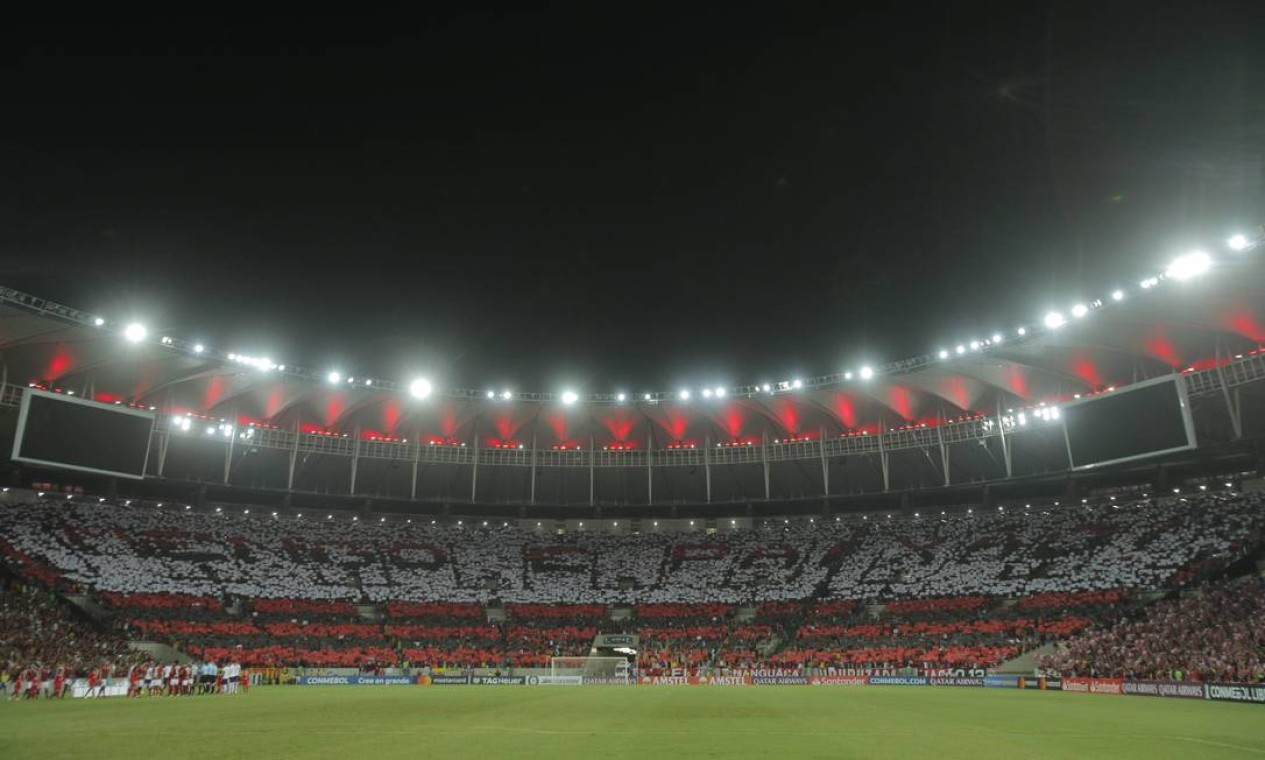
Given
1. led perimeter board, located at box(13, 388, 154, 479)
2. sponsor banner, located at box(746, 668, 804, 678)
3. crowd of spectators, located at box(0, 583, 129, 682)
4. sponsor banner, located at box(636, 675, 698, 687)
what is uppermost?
led perimeter board, located at box(13, 388, 154, 479)

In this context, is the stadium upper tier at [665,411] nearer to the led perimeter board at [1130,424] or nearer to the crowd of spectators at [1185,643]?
the led perimeter board at [1130,424]

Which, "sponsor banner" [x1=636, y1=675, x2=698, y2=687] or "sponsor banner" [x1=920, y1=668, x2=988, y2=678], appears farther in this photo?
"sponsor banner" [x1=636, y1=675, x2=698, y2=687]

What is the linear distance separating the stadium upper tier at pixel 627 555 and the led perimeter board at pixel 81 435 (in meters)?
8.16

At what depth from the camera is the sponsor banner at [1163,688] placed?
2812 centimetres

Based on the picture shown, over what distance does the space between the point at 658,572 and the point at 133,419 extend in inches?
1437

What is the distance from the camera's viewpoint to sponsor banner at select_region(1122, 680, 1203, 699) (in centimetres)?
2812

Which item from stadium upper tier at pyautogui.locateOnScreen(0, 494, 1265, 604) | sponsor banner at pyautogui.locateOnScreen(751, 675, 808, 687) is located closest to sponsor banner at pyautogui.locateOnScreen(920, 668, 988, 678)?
sponsor banner at pyautogui.locateOnScreen(751, 675, 808, 687)

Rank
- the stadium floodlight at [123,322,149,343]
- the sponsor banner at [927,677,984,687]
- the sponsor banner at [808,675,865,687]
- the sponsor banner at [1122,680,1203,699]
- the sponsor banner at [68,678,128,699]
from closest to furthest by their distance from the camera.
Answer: the sponsor banner at [1122,680,1203,699], the sponsor banner at [68,678,128,699], the stadium floodlight at [123,322,149,343], the sponsor banner at [927,677,984,687], the sponsor banner at [808,675,865,687]

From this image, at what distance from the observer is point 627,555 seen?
204ft

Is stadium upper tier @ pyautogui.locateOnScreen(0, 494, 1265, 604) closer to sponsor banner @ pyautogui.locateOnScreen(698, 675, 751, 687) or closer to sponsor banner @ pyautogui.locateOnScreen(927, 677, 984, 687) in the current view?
sponsor banner @ pyautogui.locateOnScreen(927, 677, 984, 687)

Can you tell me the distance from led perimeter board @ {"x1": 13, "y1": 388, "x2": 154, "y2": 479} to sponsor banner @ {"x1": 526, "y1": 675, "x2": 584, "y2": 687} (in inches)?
987

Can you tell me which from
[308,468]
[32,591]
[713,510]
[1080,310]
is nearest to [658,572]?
[713,510]

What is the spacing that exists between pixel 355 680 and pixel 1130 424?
1711 inches

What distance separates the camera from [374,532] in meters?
61.9
